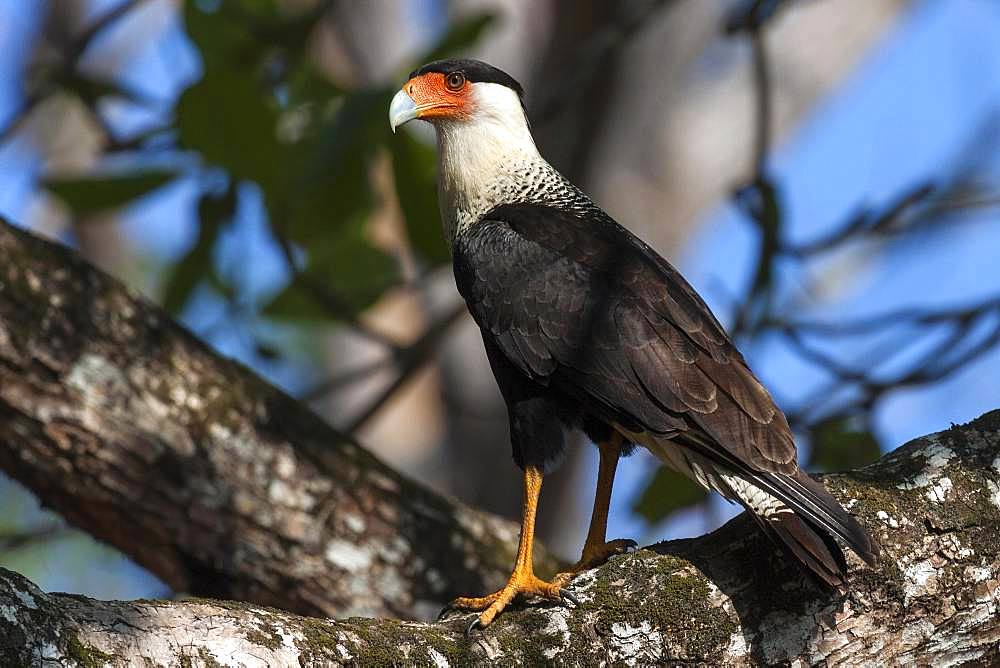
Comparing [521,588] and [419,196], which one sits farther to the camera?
[419,196]

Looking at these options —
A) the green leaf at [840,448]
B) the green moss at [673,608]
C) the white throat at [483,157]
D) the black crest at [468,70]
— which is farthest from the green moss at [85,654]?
the green leaf at [840,448]

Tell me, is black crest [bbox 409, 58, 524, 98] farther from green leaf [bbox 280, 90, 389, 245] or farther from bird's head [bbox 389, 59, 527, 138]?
green leaf [bbox 280, 90, 389, 245]

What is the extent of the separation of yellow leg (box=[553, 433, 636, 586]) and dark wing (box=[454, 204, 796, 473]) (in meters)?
0.37

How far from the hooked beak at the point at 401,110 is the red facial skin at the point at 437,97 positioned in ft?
0.08

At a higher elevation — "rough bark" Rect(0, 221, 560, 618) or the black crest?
the black crest

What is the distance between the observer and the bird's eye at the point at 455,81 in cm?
441

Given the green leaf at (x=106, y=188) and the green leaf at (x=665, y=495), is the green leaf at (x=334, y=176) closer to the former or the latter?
the green leaf at (x=106, y=188)

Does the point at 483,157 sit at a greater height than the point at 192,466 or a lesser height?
greater

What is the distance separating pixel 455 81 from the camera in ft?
14.5

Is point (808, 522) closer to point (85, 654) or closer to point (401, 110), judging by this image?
point (85, 654)

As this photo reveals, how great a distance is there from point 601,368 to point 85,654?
63.1 inches

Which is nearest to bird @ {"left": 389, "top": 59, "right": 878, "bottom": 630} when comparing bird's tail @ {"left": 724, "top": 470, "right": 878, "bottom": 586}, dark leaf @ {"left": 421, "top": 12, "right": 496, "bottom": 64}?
bird's tail @ {"left": 724, "top": 470, "right": 878, "bottom": 586}

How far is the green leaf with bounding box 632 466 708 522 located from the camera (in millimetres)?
4539

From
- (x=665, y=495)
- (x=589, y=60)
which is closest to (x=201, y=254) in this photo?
(x=589, y=60)
